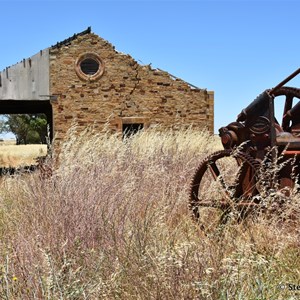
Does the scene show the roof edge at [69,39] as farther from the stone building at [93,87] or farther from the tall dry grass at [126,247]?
the tall dry grass at [126,247]

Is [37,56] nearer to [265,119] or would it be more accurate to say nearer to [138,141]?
[138,141]

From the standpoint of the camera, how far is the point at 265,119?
13.9ft

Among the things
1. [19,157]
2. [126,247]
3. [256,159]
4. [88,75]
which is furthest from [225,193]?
→ [19,157]

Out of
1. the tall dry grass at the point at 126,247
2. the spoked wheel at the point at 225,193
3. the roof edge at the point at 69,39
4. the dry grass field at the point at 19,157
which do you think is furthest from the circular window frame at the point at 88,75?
the spoked wheel at the point at 225,193

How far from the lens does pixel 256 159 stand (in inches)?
167

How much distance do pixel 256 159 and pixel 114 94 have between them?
11537 millimetres

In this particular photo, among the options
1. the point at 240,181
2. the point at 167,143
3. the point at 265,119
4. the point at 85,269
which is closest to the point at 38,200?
the point at 85,269

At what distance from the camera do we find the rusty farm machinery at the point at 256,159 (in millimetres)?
4059

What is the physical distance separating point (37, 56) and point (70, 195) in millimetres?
12041

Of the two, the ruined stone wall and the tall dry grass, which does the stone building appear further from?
the tall dry grass

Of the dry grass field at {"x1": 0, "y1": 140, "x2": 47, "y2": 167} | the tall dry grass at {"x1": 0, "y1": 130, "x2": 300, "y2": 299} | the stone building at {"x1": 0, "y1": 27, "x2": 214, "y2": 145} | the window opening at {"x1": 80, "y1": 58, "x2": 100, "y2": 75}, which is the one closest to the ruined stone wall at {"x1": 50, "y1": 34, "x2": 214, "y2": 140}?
the stone building at {"x1": 0, "y1": 27, "x2": 214, "y2": 145}

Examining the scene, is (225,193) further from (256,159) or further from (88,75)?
(88,75)

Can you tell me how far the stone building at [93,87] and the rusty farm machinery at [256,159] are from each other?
1036 centimetres

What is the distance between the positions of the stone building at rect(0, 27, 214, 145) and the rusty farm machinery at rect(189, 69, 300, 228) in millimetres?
10364
